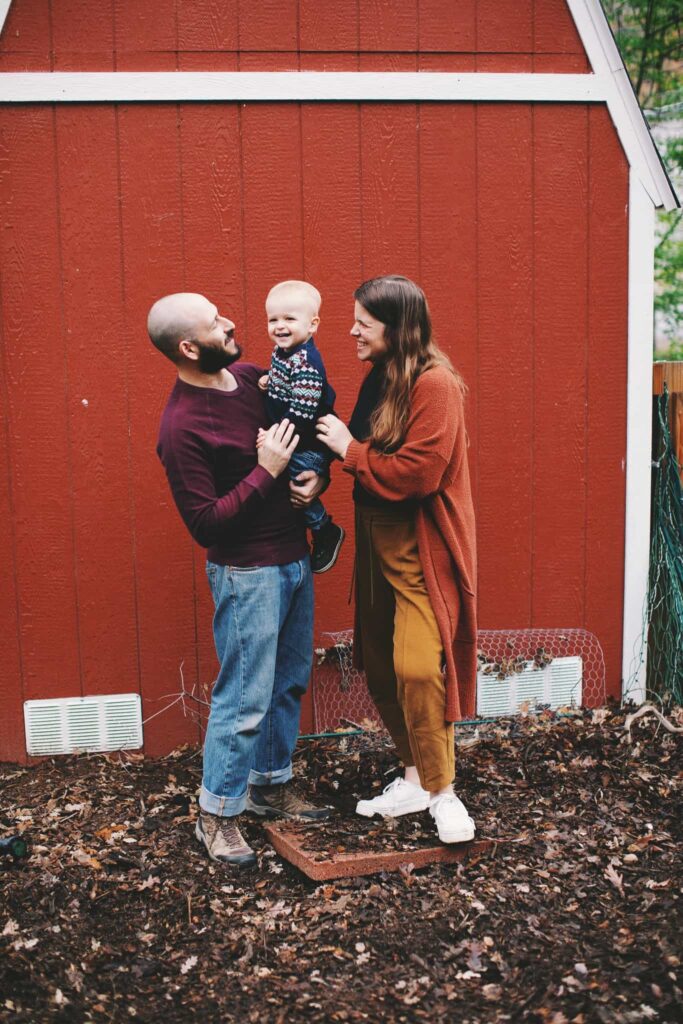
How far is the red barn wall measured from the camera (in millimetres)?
4090

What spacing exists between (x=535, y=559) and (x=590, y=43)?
7.54ft

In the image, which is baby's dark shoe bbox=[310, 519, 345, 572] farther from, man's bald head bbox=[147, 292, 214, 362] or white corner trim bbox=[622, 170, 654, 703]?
white corner trim bbox=[622, 170, 654, 703]

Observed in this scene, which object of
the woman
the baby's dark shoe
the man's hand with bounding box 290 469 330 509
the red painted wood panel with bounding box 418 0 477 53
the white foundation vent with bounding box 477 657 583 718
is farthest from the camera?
the white foundation vent with bounding box 477 657 583 718

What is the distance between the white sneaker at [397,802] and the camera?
3.61 metres

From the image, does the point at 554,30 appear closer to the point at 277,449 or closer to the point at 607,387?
the point at 607,387

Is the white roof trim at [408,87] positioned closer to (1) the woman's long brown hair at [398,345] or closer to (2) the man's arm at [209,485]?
(1) the woman's long brown hair at [398,345]

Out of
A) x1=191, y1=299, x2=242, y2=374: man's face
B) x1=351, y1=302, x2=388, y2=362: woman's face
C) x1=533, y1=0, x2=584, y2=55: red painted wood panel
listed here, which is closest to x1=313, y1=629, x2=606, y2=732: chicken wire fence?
x1=351, y1=302, x2=388, y2=362: woman's face

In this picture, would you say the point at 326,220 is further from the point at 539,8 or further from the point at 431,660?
the point at 431,660

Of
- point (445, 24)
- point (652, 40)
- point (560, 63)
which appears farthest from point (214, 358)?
point (652, 40)

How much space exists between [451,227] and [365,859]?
8.79 ft

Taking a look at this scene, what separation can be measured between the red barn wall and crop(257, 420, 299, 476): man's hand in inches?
46.1

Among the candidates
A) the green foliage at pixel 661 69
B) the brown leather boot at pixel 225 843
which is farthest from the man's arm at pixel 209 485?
the green foliage at pixel 661 69

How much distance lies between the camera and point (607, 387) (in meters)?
4.52

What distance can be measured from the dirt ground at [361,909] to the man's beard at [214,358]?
5.51 feet
